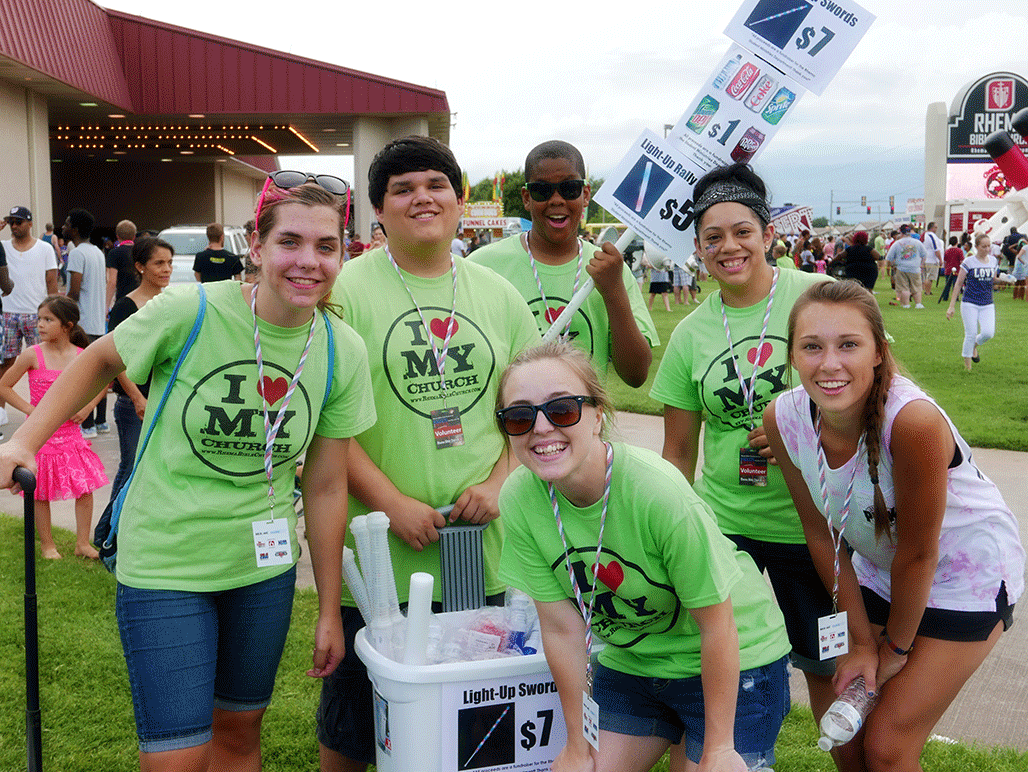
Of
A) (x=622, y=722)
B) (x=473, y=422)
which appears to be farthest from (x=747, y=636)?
(x=473, y=422)

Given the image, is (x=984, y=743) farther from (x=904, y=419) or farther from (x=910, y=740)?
(x=904, y=419)

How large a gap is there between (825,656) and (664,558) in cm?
58

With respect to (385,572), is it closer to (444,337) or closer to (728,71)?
(444,337)

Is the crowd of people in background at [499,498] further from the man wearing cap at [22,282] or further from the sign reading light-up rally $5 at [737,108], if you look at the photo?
the man wearing cap at [22,282]

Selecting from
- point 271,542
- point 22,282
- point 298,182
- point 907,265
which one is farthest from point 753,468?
point 907,265

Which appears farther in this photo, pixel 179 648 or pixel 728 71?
pixel 728 71

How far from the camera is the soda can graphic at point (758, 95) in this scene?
314 cm

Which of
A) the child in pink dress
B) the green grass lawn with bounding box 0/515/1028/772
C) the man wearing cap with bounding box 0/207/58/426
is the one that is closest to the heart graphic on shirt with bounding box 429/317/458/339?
the green grass lawn with bounding box 0/515/1028/772

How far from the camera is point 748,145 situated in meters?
3.22

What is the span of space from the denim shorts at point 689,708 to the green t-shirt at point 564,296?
54.3 inches

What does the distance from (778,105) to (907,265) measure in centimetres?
2240

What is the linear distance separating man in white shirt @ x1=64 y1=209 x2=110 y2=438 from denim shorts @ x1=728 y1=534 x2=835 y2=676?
8.52 metres

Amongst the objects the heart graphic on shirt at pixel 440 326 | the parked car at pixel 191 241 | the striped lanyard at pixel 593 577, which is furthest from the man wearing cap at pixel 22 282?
the striped lanyard at pixel 593 577

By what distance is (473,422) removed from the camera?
290 cm
